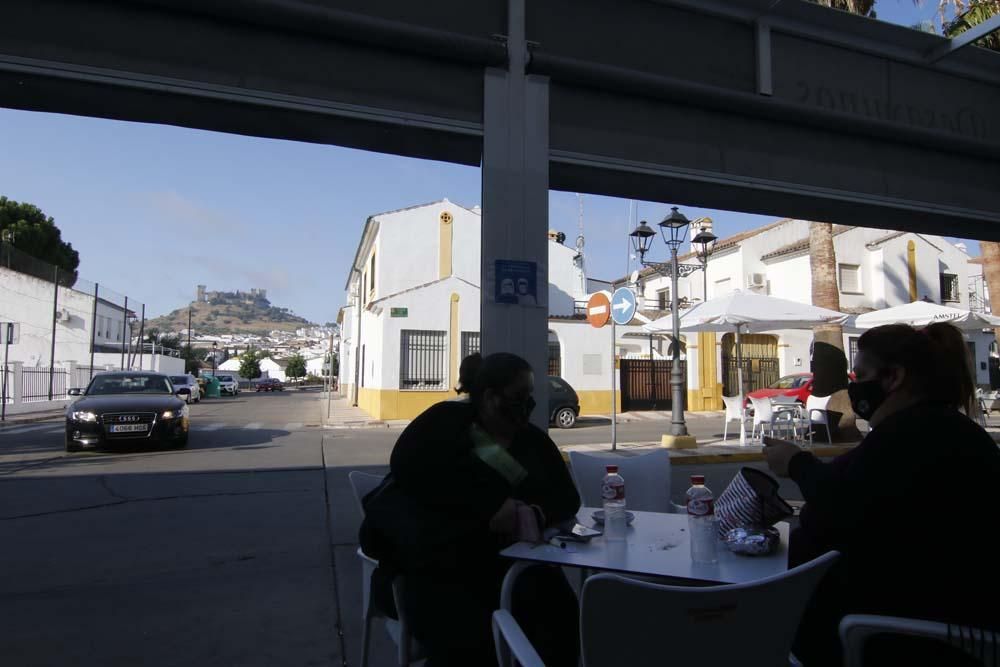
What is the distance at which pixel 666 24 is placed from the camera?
581 cm

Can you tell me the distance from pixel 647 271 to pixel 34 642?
34.3m

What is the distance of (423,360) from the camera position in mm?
20562

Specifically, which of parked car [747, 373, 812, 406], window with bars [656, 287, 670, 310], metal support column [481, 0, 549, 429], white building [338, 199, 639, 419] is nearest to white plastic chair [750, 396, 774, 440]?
white building [338, 199, 639, 419]

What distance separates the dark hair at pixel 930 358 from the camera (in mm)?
2074

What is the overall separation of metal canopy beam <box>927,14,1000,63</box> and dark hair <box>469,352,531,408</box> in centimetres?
553

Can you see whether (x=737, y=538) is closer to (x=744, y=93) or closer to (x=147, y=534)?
(x=744, y=93)

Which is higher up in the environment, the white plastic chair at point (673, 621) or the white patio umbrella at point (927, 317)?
the white patio umbrella at point (927, 317)

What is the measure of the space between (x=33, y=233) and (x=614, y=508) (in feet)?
174

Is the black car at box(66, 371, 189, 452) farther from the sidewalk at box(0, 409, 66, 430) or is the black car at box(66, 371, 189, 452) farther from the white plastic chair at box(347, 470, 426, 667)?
the white plastic chair at box(347, 470, 426, 667)

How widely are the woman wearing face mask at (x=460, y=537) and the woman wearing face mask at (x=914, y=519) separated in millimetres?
926

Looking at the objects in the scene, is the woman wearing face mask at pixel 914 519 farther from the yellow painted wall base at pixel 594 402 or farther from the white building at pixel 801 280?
the white building at pixel 801 280

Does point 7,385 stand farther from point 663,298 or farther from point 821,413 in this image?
point 663,298

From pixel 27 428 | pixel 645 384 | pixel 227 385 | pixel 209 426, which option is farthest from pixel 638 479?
pixel 227 385

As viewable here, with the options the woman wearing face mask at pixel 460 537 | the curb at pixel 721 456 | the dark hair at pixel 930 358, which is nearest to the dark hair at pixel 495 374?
the woman wearing face mask at pixel 460 537
